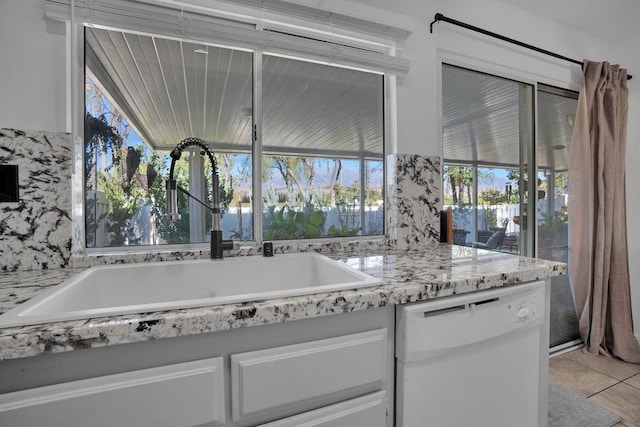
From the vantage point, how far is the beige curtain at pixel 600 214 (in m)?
2.19

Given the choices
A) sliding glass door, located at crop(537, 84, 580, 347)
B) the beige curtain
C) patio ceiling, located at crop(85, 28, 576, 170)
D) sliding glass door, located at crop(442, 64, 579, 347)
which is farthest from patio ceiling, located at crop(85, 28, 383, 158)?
the beige curtain

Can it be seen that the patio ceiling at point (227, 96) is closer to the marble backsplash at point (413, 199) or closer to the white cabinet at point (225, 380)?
the marble backsplash at point (413, 199)

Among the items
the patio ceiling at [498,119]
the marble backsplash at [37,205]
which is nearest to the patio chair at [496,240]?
the patio ceiling at [498,119]

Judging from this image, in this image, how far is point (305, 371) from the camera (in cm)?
72

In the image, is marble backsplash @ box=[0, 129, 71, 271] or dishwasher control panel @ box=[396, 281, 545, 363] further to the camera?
marble backsplash @ box=[0, 129, 71, 271]

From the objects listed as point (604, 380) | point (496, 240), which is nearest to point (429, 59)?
point (496, 240)

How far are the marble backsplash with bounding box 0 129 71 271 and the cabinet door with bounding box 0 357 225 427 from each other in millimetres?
709

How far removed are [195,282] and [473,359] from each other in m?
1.01

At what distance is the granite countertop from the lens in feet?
1.81

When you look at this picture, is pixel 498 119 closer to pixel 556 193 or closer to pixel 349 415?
pixel 556 193

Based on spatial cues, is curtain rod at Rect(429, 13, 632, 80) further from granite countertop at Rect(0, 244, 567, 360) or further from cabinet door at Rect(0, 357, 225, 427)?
cabinet door at Rect(0, 357, 225, 427)

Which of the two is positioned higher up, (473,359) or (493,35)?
(493,35)

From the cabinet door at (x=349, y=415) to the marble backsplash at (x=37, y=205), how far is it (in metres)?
1.01

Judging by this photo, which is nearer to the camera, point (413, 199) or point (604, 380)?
point (413, 199)
